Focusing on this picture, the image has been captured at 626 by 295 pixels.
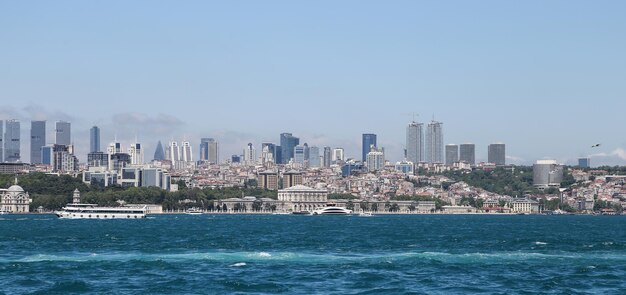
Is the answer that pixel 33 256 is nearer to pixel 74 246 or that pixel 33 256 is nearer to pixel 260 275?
pixel 74 246

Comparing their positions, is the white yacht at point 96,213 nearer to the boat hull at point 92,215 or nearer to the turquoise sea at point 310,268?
the boat hull at point 92,215

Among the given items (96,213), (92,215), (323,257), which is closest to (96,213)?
(96,213)

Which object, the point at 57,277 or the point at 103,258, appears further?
the point at 103,258

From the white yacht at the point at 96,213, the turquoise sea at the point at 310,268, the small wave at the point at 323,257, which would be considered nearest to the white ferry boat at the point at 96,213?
the white yacht at the point at 96,213

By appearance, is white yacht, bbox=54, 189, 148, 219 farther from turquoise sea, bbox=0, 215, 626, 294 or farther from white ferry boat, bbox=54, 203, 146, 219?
turquoise sea, bbox=0, 215, 626, 294

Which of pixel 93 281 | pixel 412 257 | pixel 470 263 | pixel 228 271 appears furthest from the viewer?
pixel 412 257

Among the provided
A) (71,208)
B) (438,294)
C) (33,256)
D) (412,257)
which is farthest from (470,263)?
(71,208)

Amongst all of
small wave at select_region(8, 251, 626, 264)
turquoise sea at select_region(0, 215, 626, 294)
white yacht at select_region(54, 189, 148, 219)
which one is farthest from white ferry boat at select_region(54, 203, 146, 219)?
small wave at select_region(8, 251, 626, 264)

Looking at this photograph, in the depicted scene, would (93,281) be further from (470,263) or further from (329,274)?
(470,263)

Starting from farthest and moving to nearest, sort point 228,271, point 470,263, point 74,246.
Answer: point 74,246 → point 470,263 → point 228,271

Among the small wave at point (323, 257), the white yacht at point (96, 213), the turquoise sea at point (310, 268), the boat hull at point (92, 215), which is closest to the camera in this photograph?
the turquoise sea at point (310, 268)

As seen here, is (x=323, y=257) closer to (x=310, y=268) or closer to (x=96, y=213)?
(x=310, y=268)
